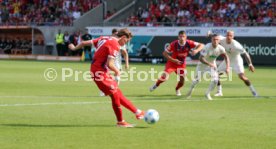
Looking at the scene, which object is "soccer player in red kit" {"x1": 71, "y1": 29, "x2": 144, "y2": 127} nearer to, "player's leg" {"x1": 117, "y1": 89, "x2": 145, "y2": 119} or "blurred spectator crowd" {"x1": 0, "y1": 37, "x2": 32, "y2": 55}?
"player's leg" {"x1": 117, "y1": 89, "x2": 145, "y2": 119}

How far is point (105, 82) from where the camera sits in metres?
12.7

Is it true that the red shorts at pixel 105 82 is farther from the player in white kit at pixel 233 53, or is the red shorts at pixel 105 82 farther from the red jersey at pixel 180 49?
the red jersey at pixel 180 49

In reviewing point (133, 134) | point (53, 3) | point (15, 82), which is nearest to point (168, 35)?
point (53, 3)

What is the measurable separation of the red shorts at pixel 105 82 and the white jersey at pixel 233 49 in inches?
325

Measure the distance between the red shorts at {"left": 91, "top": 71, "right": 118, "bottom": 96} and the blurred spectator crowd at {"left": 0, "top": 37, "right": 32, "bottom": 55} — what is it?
43.0 metres

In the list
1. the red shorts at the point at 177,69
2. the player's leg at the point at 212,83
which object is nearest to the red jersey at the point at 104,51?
the player's leg at the point at 212,83

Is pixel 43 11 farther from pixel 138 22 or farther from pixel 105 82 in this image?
pixel 105 82

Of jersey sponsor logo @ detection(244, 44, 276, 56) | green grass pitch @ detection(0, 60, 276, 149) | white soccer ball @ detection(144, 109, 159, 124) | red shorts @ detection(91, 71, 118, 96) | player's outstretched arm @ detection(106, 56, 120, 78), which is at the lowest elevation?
jersey sponsor logo @ detection(244, 44, 276, 56)

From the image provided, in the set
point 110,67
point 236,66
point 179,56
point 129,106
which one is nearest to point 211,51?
point 236,66

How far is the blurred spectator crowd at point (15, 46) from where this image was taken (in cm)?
5528

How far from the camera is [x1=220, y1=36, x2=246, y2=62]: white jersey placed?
2031 centimetres

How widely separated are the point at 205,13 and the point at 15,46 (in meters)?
19.1

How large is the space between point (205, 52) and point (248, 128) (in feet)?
24.0

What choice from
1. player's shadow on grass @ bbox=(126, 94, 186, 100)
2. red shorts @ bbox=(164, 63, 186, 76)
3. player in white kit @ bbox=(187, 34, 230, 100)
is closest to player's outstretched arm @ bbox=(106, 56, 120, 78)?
player's shadow on grass @ bbox=(126, 94, 186, 100)
